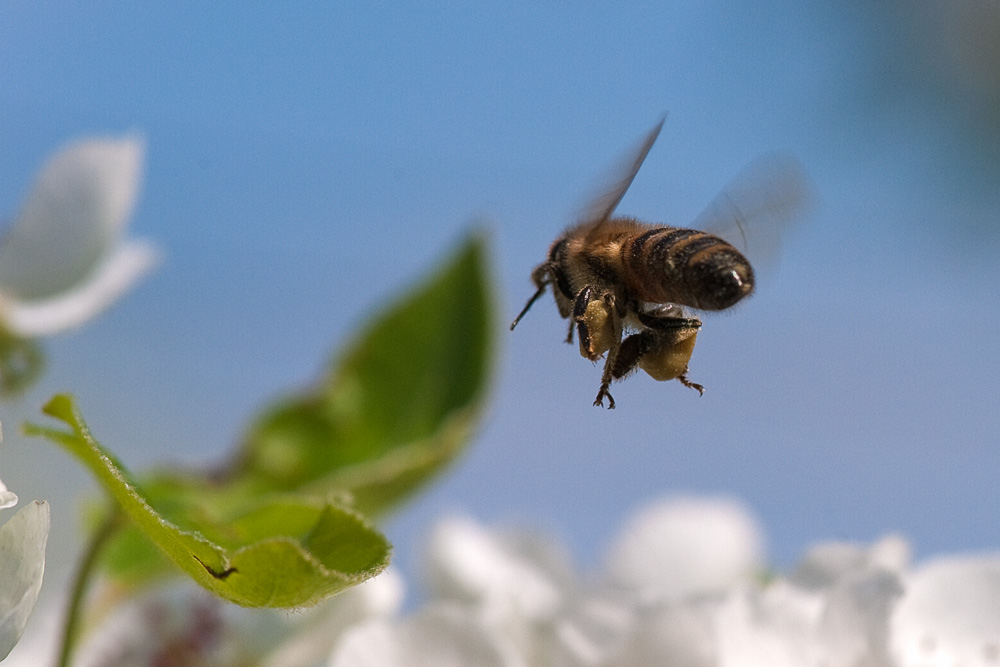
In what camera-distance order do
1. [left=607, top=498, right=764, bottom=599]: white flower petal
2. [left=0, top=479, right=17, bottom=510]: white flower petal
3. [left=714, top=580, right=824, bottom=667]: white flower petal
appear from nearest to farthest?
[left=0, top=479, right=17, bottom=510]: white flower petal → [left=714, top=580, right=824, bottom=667]: white flower petal → [left=607, top=498, right=764, bottom=599]: white flower petal

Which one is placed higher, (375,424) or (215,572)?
(215,572)

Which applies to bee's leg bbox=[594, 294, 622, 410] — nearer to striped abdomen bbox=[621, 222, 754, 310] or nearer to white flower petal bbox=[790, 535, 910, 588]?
striped abdomen bbox=[621, 222, 754, 310]

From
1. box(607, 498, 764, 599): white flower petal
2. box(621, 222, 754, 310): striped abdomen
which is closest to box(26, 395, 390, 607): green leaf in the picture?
box(621, 222, 754, 310): striped abdomen

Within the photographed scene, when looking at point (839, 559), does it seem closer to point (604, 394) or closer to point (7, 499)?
point (604, 394)

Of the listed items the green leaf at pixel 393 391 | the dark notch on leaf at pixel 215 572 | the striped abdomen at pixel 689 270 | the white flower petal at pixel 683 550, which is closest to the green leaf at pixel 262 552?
the dark notch on leaf at pixel 215 572

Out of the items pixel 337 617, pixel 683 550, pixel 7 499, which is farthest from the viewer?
pixel 683 550

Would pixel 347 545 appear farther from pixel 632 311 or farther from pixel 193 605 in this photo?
pixel 193 605

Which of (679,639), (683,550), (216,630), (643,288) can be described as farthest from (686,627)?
(683,550)

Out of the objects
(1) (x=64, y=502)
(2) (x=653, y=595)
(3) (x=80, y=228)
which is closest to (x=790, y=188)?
(2) (x=653, y=595)
